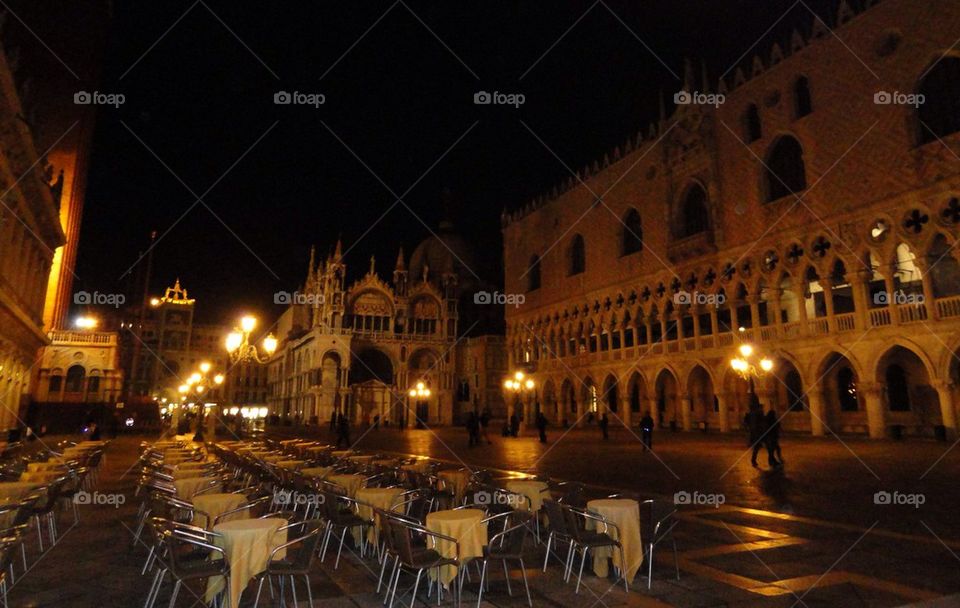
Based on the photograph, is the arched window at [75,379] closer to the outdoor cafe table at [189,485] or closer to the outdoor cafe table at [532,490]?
Answer: the outdoor cafe table at [189,485]

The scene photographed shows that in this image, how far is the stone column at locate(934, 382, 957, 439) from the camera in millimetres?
18547

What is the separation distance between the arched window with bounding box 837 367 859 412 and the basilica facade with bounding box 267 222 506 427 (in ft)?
90.4

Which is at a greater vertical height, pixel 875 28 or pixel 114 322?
pixel 875 28

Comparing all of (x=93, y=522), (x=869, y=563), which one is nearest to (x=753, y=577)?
(x=869, y=563)

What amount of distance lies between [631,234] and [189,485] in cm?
3021

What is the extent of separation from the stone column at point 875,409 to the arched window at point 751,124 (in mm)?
12548

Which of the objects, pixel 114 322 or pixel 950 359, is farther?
pixel 114 322

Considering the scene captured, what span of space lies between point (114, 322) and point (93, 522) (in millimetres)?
43770

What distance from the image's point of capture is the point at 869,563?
5227 mm

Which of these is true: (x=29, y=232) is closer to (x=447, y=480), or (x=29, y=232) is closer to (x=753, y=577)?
(x=447, y=480)

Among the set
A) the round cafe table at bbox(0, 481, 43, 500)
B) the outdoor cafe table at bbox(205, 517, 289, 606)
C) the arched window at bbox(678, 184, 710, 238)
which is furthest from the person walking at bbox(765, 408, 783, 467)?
the arched window at bbox(678, 184, 710, 238)

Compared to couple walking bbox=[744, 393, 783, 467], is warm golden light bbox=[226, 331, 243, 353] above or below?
above

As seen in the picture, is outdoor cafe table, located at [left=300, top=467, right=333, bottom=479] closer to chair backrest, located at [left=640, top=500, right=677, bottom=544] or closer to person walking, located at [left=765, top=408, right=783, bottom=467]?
chair backrest, located at [left=640, top=500, right=677, bottom=544]

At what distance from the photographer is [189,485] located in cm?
756
